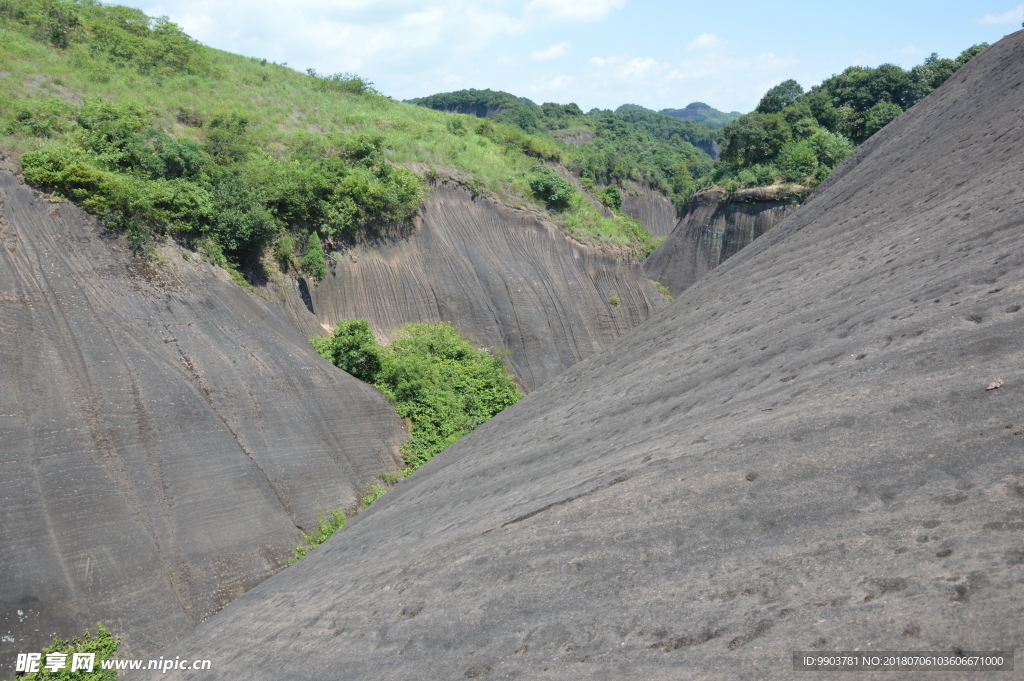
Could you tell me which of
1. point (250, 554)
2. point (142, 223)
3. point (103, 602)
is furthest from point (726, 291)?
point (142, 223)

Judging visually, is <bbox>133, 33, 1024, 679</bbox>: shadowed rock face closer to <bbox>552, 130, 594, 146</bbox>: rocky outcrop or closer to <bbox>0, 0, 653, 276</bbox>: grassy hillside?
<bbox>0, 0, 653, 276</bbox>: grassy hillside

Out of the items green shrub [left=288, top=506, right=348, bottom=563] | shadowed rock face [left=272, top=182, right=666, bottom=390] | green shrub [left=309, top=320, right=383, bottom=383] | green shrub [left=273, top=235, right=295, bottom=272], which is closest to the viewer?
green shrub [left=288, top=506, right=348, bottom=563]

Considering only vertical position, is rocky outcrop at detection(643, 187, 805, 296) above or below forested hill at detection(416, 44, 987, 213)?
below

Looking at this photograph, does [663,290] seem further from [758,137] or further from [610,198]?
[758,137]

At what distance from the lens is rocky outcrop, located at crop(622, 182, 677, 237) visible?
50125mm

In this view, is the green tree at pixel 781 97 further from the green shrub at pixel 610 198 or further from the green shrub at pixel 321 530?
the green shrub at pixel 321 530

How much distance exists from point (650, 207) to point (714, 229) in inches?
625

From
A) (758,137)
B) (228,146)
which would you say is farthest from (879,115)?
(228,146)

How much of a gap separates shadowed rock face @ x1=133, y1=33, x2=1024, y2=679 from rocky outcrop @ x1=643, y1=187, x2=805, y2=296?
1122 inches

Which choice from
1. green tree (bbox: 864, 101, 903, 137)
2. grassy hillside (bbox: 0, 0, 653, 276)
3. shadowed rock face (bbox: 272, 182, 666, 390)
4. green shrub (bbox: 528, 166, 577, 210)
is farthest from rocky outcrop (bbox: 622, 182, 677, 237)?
shadowed rock face (bbox: 272, 182, 666, 390)

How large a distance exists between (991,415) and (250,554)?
33.6 feet

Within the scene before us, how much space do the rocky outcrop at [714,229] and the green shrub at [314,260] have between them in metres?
22.8

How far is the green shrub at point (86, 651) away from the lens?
813 cm

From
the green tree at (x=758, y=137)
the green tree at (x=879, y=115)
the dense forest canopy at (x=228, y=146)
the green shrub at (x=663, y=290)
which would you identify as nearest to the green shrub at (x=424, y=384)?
the dense forest canopy at (x=228, y=146)
